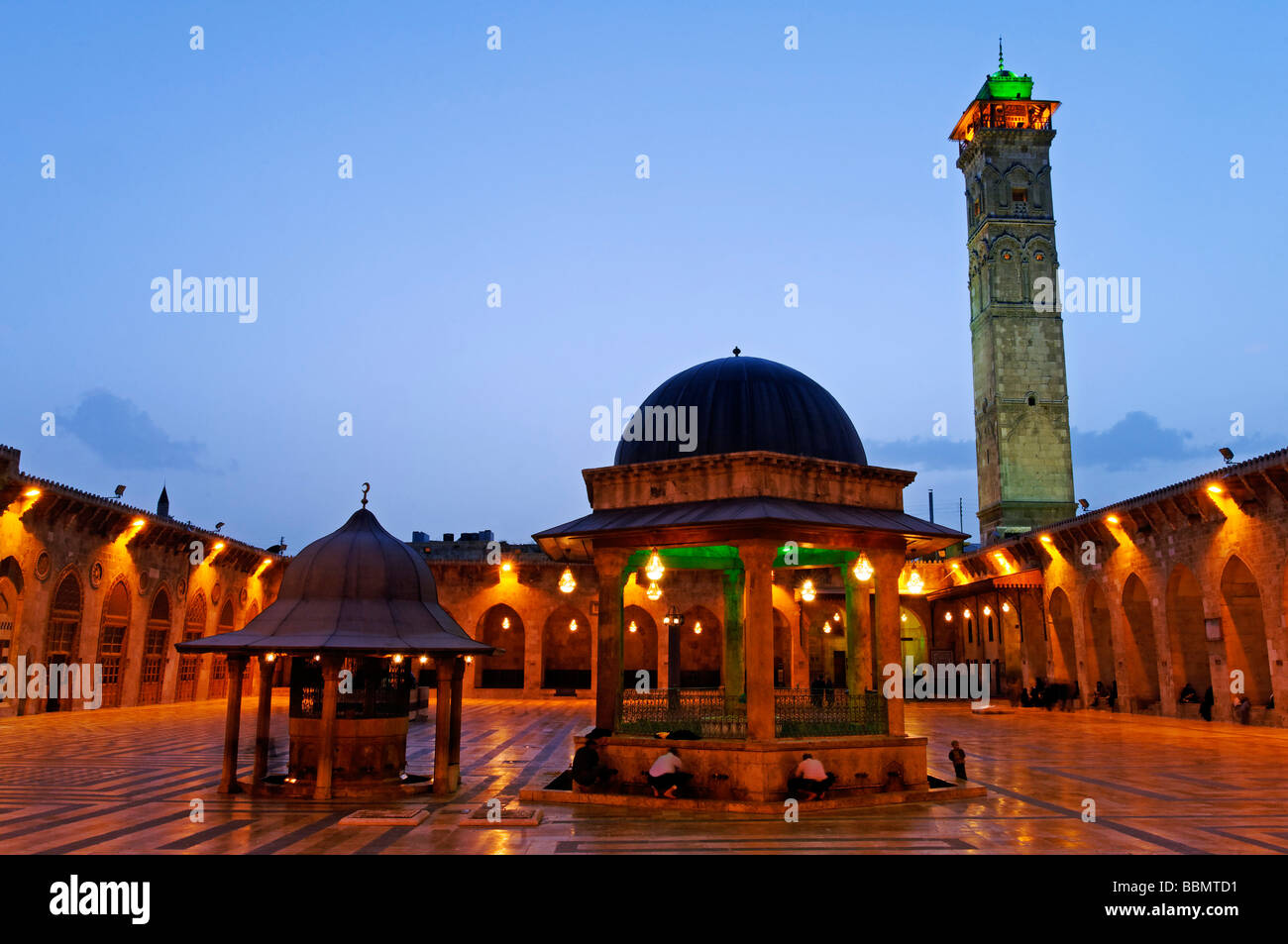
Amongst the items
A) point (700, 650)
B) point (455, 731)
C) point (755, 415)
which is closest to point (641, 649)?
point (700, 650)

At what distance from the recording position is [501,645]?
161ft

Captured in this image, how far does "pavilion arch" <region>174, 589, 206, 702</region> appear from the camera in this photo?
37934 mm

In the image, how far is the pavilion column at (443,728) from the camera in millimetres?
13234

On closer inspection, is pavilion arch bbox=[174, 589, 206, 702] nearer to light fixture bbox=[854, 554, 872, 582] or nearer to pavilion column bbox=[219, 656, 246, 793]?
pavilion column bbox=[219, 656, 246, 793]

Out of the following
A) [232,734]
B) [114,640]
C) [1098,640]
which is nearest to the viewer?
[232,734]

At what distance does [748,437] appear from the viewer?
1462cm

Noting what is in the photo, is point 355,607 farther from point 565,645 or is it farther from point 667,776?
point 565,645

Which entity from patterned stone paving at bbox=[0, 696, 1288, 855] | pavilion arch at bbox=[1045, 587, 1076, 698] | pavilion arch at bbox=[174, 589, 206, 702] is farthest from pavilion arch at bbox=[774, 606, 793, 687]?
pavilion arch at bbox=[174, 589, 206, 702]

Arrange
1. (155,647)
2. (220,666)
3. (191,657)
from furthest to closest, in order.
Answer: (220,666)
(191,657)
(155,647)

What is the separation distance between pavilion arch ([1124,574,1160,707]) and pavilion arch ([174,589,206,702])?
36879 mm

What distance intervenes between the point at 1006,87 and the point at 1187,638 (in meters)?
37.1
